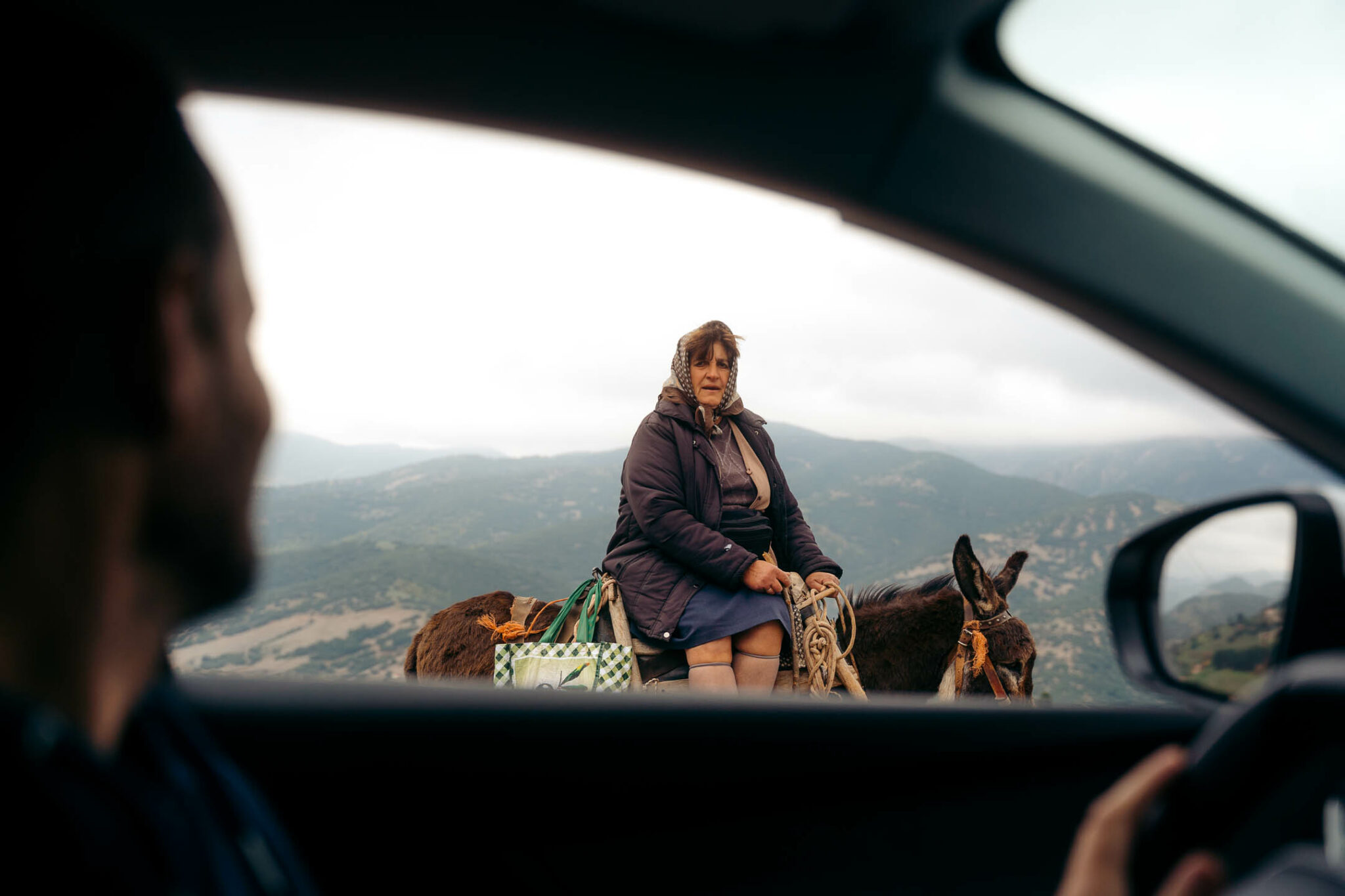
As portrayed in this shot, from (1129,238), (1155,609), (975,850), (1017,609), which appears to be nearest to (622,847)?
(975,850)

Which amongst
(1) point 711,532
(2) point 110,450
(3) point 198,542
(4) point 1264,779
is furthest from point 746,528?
(2) point 110,450

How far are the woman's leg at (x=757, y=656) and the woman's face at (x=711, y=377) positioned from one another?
103cm

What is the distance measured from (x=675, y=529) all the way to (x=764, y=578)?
A: 430 millimetres

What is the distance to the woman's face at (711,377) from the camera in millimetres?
3383

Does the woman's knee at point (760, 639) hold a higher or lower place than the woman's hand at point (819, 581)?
lower

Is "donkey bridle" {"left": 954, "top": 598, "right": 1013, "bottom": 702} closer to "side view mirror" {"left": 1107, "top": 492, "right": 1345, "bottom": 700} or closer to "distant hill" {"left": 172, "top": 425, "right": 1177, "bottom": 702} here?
"distant hill" {"left": 172, "top": 425, "right": 1177, "bottom": 702}

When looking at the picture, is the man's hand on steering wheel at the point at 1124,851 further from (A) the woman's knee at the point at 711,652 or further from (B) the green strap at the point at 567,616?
(B) the green strap at the point at 567,616

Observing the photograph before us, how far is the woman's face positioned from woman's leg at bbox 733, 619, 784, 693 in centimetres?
103

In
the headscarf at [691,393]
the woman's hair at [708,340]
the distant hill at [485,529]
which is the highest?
the woman's hair at [708,340]

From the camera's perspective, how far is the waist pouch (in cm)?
329

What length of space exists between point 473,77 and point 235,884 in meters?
0.97

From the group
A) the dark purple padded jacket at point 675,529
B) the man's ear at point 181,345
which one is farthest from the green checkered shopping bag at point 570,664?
the man's ear at point 181,345

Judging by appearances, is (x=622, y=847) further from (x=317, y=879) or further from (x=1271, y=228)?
(x=1271, y=228)

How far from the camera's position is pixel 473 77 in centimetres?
100
